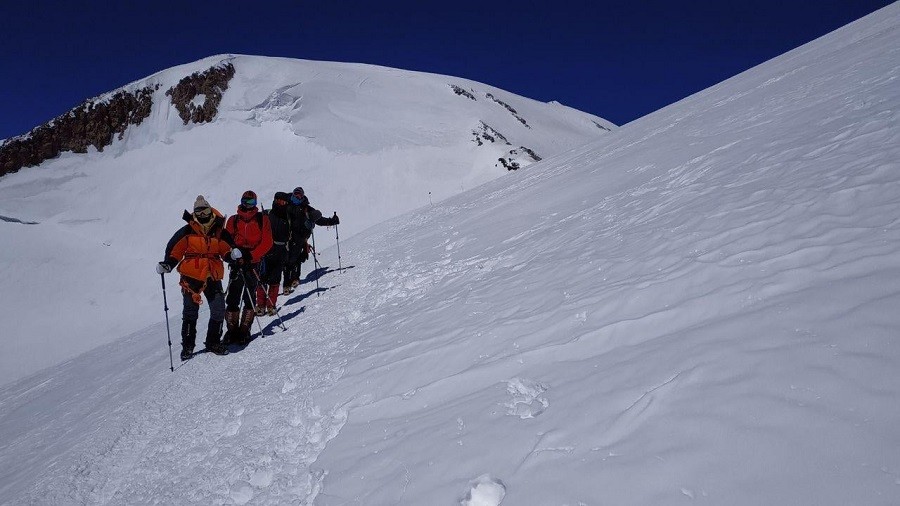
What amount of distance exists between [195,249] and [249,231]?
100 centimetres

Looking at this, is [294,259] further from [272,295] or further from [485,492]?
[485,492]

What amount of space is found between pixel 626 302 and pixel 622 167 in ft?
24.2

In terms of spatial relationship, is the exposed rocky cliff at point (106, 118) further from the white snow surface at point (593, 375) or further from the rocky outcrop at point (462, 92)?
the white snow surface at point (593, 375)

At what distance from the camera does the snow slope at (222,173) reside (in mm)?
25562

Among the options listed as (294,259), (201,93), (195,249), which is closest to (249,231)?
(195,249)

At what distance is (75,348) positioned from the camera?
21.8m

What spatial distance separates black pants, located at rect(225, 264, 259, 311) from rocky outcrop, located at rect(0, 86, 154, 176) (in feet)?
157

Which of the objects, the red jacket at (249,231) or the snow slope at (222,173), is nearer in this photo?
the red jacket at (249,231)

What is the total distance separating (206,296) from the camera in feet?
22.3

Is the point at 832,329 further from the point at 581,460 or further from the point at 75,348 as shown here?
the point at 75,348

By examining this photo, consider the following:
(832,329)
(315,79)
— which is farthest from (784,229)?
(315,79)

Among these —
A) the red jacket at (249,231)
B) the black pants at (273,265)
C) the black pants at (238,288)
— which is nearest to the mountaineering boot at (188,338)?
the black pants at (238,288)

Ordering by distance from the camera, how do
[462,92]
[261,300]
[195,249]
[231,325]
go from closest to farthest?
1. [195,249]
2. [231,325]
3. [261,300]
4. [462,92]

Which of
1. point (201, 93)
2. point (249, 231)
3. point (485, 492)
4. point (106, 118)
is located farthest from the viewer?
point (106, 118)
